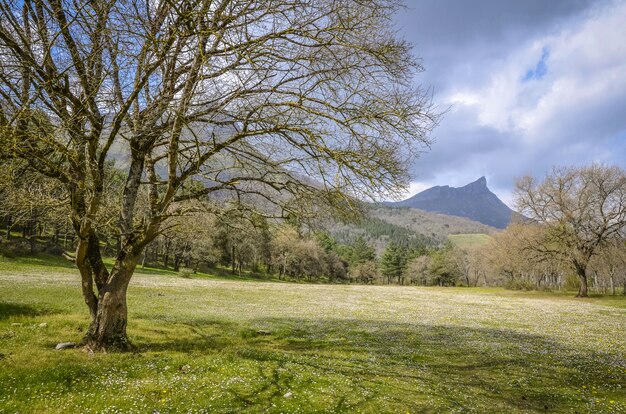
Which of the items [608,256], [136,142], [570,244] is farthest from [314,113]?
[608,256]

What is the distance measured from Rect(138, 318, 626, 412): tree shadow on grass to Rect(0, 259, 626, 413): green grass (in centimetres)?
5

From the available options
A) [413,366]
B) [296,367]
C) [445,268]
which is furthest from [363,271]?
[296,367]

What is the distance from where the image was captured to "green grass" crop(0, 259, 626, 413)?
311 inches

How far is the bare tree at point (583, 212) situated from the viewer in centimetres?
4581

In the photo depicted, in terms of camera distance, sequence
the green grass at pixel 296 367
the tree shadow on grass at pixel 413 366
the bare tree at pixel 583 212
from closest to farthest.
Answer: the green grass at pixel 296 367
the tree shadow on grass at pixel 413 366
the bare tree at pixel 583 212

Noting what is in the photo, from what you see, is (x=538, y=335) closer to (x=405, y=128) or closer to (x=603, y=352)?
(x=603, y=352)

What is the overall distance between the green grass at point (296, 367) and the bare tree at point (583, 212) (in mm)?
30600

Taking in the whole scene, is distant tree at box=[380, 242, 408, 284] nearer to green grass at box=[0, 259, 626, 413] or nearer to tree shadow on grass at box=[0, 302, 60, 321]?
green grass at box=[0, 259, 626, 413]

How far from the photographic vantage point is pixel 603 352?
15297 millimetres

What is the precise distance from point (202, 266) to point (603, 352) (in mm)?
83964

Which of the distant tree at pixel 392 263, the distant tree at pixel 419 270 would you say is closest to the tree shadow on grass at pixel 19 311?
the distant tree at pixel 392 263

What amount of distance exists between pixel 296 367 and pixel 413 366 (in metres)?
4.30

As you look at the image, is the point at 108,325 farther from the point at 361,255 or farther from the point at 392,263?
the point at 392,263

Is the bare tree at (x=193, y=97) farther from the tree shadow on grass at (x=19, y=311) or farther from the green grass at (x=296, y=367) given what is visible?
the tree shadow on grass at (x=19, y=311)
